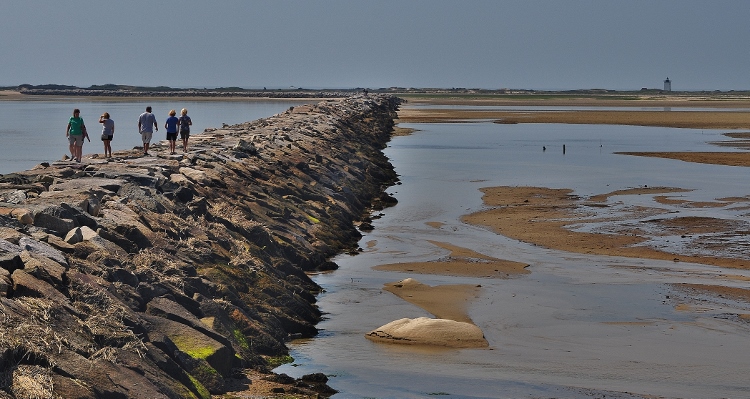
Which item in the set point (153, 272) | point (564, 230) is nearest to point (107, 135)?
point (564, 230)

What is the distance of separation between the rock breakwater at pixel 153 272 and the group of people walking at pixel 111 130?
48 centimetres

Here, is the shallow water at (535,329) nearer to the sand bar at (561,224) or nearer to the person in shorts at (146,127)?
the sand bar at (561,224)

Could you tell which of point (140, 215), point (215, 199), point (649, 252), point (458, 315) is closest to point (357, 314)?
point (458, 315)

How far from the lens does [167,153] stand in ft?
73.7

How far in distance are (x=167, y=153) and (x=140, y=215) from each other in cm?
944

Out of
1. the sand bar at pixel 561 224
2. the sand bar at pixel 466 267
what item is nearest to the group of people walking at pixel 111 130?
the sand bar at pixel 561 224

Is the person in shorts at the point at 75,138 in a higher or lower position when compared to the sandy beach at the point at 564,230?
higher

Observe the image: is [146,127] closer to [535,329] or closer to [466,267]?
[466,267]

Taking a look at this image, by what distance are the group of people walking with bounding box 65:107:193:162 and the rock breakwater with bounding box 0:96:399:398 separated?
479 mm

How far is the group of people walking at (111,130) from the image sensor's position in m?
20.7

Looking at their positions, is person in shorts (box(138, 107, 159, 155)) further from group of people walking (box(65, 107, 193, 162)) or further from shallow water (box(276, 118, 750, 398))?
shallow water (box(276, 118, 750, 398))

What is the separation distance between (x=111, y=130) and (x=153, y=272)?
1205 centimetres

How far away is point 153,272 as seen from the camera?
423 inches

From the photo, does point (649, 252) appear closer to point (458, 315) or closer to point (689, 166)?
point (458, 315)
